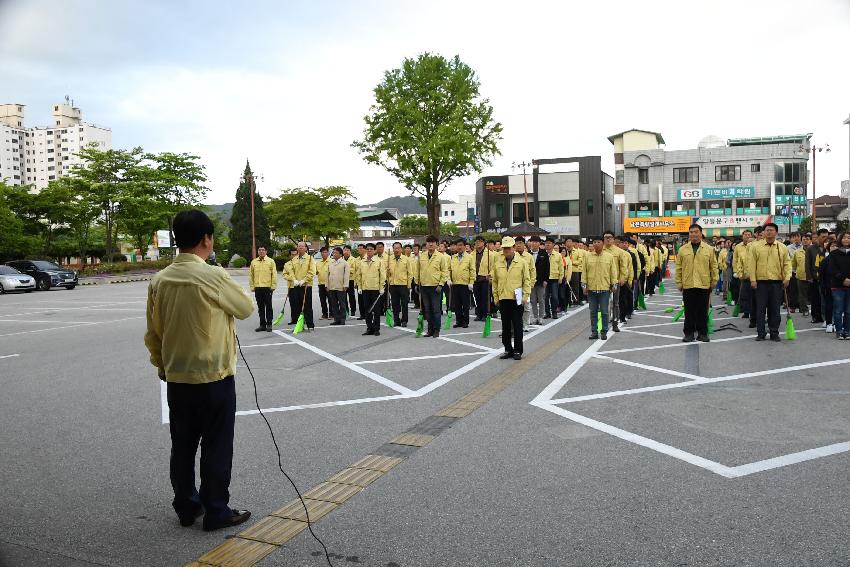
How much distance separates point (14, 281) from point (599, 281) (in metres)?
30.0

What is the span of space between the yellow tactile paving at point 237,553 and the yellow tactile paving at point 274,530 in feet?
0.17

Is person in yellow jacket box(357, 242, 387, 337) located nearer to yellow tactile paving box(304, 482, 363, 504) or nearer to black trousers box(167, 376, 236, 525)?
yellow tactile paving box(304, 482, 363, 504)

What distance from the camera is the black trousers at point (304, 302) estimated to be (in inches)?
570

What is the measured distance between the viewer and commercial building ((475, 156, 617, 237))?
65062 mm

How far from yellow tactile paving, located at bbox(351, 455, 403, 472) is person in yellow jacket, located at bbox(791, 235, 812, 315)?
41.7ft

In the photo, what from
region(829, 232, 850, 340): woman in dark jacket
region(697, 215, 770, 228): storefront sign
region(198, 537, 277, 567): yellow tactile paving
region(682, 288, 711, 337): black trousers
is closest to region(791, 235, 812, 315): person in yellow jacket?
region(829, 232, 850, 340): woman in dark jacket

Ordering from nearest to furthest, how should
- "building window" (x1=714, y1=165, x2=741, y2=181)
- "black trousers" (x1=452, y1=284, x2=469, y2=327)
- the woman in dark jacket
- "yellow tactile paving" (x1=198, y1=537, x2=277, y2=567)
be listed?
"yellow tactile paving" (x1=198, y1=537, x2=277, y2=567), the woman in dark jacket, "black trousers" (x1=452, y1=284, x2=469, y2=327), "building window" (x1=714, y1=165, x2=741, y2=181)

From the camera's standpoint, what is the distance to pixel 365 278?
1410cm

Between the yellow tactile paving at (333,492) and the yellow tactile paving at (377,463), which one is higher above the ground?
the yellow tactile paving at (377,463)

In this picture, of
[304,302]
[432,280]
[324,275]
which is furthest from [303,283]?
[432,280]

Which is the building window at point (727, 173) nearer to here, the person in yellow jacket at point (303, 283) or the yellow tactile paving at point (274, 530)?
the person in yellow jacket at point (303, 283)

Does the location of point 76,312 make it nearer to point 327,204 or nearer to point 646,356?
point 646,356

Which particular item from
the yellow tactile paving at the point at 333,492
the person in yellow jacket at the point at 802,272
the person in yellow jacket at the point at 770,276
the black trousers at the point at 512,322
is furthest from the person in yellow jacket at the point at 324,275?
the yellow tactile paving at the point at 333,492

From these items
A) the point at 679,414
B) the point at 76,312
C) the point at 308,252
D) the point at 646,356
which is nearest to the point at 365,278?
the point at 308,252
